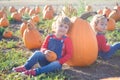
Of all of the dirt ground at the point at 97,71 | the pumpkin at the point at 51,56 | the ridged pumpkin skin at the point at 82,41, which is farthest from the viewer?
the ridged pumpkin skin at the point at 82,41

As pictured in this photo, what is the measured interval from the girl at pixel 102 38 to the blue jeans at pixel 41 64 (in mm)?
984

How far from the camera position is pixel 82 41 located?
5.60 metres

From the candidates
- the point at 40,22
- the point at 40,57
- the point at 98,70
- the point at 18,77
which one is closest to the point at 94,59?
the point at 98,70

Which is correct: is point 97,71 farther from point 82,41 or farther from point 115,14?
point 115,14

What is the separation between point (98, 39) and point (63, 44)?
740 mm

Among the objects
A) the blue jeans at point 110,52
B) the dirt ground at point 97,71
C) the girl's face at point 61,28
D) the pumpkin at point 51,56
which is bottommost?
the dirt ground at point 97,71

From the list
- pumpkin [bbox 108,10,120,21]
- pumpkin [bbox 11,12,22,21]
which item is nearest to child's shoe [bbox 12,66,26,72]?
pumpkin [bbox 108,10,120,21]

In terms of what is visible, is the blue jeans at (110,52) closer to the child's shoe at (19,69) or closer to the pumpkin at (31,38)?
the pumpkin at (31,38)

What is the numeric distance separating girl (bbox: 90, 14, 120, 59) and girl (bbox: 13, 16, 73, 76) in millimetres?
583

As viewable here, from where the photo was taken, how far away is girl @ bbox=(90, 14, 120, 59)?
5855 mm

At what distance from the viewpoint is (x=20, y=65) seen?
5723 mm

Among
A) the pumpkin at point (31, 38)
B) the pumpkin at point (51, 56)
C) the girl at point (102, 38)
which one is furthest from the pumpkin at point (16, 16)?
the pumpkin at point (51, 56)

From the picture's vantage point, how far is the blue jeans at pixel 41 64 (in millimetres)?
5250

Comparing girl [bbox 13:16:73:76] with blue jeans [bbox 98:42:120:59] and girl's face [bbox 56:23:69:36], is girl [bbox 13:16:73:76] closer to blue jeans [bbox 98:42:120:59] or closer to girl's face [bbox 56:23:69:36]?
girl's face [bbox 56:23:69:36]
